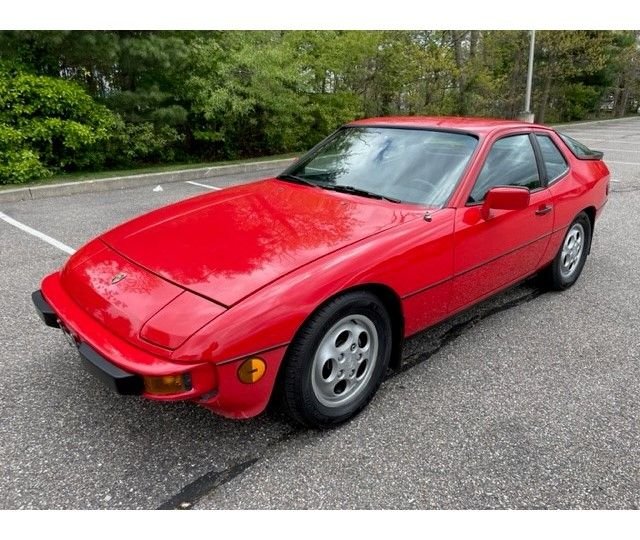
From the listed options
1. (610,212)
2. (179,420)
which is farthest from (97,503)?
(610,212)

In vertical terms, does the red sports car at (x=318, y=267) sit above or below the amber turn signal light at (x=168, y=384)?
above

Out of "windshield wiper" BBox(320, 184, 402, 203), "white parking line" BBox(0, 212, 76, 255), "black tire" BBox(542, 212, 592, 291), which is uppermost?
"windshield wiper" BBox(320, 184, 402, 203)

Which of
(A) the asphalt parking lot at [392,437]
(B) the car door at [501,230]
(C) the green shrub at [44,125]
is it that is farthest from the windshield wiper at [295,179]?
(C) the green shrub at [44,125]

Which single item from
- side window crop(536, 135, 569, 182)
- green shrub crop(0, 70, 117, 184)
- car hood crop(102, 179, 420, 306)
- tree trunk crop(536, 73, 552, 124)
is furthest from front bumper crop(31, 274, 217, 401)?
tree trunk crop(536, 73, 552, 124)

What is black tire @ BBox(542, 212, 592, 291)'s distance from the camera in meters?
3.87

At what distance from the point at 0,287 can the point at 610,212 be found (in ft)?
23.5

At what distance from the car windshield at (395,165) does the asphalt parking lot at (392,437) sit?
102 centimetres

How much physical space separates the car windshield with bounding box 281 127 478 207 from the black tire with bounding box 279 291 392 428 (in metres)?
0.82

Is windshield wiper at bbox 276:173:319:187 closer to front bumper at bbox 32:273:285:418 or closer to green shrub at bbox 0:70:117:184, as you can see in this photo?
front bumper at bbox 32:273:285:418

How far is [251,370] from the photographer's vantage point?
6.49 feet

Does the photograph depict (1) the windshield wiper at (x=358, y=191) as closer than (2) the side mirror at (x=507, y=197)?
No

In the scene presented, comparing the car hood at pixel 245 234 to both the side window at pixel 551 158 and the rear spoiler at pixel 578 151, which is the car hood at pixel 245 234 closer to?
the side window at pixel 551 158

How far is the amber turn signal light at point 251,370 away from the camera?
1.96m

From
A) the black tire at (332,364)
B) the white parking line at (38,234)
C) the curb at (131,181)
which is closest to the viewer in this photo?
the black tire at (332,364)
